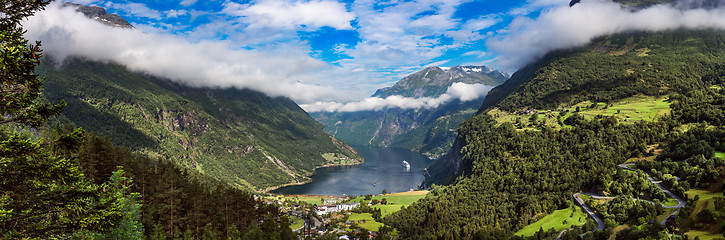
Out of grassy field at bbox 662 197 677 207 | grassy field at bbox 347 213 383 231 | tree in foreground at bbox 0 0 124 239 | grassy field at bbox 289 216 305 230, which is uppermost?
tree in foreground at bbox 0 0 124 239

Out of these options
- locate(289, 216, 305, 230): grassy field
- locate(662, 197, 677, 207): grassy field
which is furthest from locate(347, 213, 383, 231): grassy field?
locate(662, 197, 677, 207): grassy field

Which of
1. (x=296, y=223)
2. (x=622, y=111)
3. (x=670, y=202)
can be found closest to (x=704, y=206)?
(x=670, y=202)

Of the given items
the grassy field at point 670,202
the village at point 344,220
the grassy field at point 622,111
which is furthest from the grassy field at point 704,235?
the grassy field at point 622,111

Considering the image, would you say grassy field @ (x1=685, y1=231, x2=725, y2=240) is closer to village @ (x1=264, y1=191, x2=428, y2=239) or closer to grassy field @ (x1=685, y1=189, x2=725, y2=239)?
grassy field @ (x1=685, y1=189, x2=725, y2=239)

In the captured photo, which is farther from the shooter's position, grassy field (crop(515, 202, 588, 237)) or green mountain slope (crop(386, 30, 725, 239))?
grassy field (crop(515, 202, 588, 237))

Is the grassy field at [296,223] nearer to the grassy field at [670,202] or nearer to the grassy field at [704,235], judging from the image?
the grassy field at [670,202]

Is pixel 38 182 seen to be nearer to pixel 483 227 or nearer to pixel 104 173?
pixel 104 173

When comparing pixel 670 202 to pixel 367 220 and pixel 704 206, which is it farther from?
pixel 367 220
